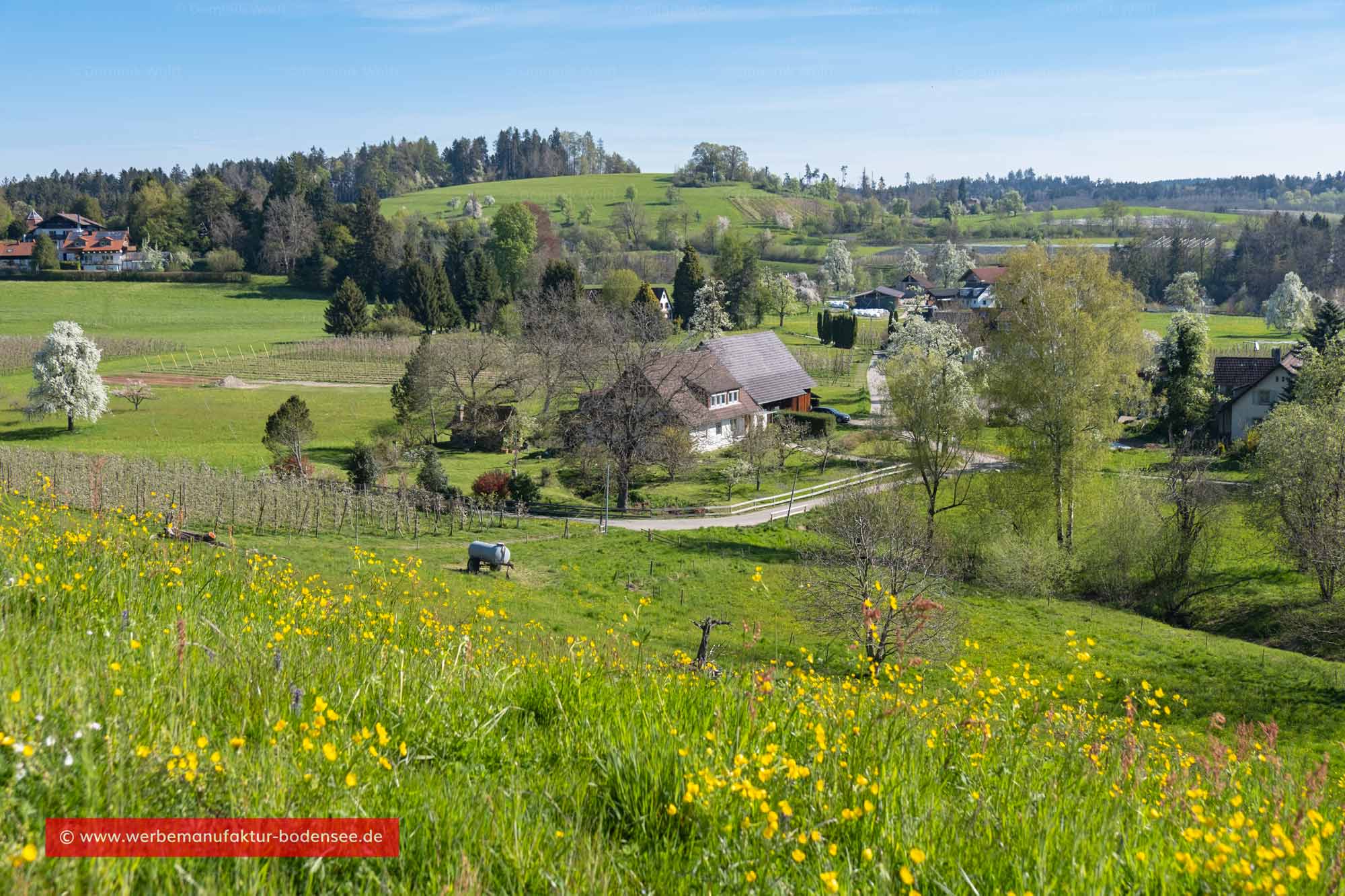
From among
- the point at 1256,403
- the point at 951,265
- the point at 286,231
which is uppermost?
the point at 286,231

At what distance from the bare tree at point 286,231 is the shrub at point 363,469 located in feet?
285

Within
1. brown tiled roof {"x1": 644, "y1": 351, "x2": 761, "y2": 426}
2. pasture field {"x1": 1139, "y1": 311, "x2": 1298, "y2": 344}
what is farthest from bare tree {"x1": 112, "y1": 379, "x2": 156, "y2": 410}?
pasture field {"x1": 1139, "y1": 311, "x2": 1298, "y2": 344}

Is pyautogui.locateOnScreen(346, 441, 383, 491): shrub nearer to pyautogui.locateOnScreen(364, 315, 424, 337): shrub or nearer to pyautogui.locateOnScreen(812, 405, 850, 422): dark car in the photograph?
pyautogui.locateOnScreen(812, 405, 850, 422): dark car

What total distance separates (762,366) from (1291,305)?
70.2 metres

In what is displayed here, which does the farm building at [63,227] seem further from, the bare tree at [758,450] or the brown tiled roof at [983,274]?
the brown tiled roof at [983,274]

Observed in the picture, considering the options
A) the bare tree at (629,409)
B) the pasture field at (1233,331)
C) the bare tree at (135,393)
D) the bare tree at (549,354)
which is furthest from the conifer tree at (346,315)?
the pasture field at (1233,331)

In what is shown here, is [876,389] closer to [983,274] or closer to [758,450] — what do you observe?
[758,450]

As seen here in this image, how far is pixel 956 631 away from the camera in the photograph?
2231 centimetres

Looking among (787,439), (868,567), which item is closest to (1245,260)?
(787,439)

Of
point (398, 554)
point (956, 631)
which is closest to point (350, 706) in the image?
point (956, 631)

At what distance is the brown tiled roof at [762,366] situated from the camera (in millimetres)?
54906

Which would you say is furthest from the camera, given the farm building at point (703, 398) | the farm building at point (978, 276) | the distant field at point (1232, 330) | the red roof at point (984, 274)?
the red roof at point (984, 274)

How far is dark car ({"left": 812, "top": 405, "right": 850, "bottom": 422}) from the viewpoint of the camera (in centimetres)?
5681

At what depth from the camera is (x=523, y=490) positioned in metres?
37.8
